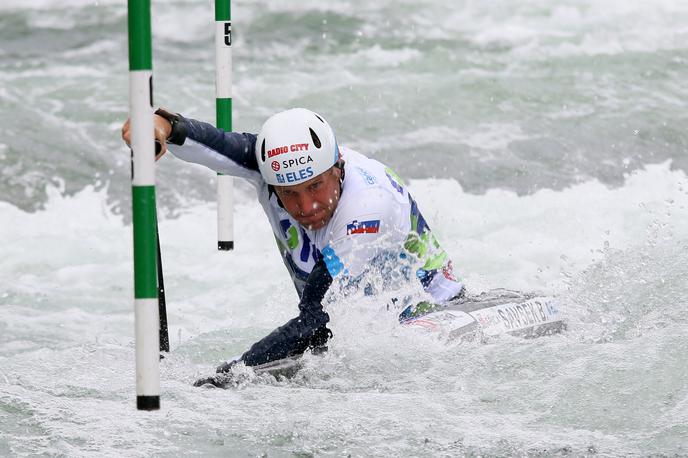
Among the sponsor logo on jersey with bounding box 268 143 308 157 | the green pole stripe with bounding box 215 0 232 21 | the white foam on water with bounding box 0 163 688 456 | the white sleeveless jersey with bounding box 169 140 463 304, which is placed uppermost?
the green pole stripe with bounding box 215 0 232 21

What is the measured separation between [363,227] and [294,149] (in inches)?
16.9

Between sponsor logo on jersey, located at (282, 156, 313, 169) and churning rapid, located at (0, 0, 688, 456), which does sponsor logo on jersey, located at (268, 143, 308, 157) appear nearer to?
sponsor logo on jersey, located at (282, 156, 313, 169)

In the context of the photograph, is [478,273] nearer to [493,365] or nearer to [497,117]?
[493,365]

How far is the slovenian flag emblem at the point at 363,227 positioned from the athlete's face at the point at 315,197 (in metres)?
0.14

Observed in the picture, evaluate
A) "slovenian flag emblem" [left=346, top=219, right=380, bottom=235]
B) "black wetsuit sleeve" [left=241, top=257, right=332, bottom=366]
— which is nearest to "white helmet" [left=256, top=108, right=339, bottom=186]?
"slovenian flag emblem" [left=346, top=219, right=380, bottom=235]

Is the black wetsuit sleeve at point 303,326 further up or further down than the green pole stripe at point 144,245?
further down

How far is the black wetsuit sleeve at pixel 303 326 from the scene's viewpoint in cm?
516

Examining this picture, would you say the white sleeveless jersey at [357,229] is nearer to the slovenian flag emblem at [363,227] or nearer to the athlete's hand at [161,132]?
the slovenian flag emblem at [363,227]

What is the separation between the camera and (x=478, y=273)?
8.49m

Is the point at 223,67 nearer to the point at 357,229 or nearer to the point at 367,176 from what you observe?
the point at 367,176

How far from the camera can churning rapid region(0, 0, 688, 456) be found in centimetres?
466

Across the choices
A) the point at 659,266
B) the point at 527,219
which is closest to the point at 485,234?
the point at 527,219

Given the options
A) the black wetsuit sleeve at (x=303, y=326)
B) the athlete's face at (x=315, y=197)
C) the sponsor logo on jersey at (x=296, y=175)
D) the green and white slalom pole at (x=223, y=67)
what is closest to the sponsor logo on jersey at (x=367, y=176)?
the athlete's face at (x=315, y=197)

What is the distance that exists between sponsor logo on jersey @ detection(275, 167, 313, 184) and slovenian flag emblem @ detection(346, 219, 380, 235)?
0.88ft
